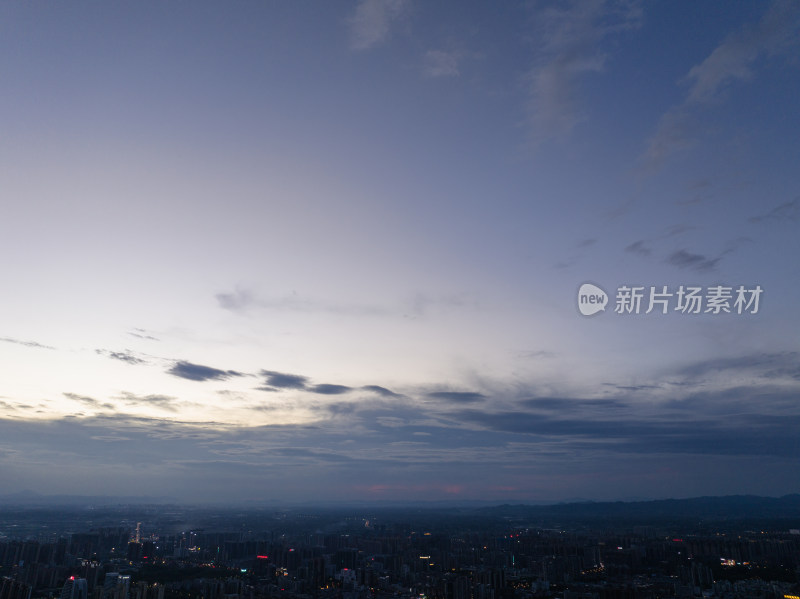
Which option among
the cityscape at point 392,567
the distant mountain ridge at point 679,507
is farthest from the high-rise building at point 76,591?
the distant mountain ridge at point 679,507

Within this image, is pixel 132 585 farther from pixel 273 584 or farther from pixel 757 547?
pixel 757 547

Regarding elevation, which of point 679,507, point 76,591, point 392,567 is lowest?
point 679,507

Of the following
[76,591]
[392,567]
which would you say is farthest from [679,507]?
[76,591]

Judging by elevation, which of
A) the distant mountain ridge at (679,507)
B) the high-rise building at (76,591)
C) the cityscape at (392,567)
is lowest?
the distant mountain ridge at (679,507)

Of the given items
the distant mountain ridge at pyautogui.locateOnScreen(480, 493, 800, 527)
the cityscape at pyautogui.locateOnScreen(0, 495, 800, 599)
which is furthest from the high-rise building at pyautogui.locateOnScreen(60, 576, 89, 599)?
the distant mountain ridge at pyautogui.locateOnScreen(480, 493, 800, 527)

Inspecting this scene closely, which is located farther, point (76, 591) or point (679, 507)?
point (679, 507)

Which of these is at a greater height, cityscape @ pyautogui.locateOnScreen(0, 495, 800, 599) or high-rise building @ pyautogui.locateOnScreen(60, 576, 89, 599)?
high-rise building @ pyautogui.locateOnScreen(60, 576, 89, 599)

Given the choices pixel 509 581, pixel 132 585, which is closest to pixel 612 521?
pixel 509 581

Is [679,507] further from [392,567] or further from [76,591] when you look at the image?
[76,591]

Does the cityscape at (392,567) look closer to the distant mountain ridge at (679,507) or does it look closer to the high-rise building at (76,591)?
the high-rise building at (76,591)

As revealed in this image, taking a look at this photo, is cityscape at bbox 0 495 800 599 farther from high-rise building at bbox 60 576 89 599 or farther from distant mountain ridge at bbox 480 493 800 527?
distant mountain ridge at bbox 480 493 800 527

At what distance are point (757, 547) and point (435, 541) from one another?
34.9m

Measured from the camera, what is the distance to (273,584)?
35.5 metres

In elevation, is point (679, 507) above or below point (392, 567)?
below
